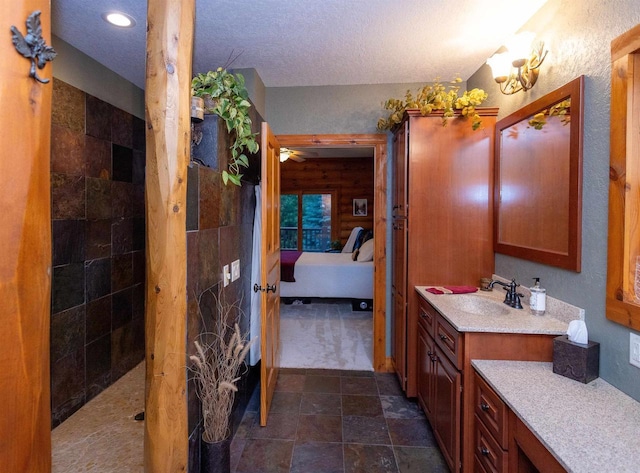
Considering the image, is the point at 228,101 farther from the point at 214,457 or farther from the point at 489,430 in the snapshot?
the point at 489,430

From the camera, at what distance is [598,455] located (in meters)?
0.94

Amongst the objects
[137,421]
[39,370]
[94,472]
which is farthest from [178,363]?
[137,421]

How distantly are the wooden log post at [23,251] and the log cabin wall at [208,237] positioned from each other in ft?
2.22

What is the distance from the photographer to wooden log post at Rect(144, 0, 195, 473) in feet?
4.49

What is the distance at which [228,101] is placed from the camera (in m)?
1.86

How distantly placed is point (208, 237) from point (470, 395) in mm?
1551

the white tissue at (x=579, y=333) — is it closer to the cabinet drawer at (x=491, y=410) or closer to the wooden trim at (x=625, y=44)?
the cabinet drawer at (x=491, y=410)

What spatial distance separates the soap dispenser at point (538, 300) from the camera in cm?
182

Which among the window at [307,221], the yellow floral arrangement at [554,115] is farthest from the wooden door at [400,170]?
the window at [307,221]

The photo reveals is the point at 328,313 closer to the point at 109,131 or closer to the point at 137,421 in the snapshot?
the point at 137,421

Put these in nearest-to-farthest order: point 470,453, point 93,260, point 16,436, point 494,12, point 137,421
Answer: point 16,436
point 470,453
point 494,12
point 137,421
point 93,260

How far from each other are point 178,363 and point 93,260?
1.66 m

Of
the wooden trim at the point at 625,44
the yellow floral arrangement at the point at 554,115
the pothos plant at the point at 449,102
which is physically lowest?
the yellow floral arrangement at the point at 554,115

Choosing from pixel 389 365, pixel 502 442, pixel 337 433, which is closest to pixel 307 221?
pixel 389 365
